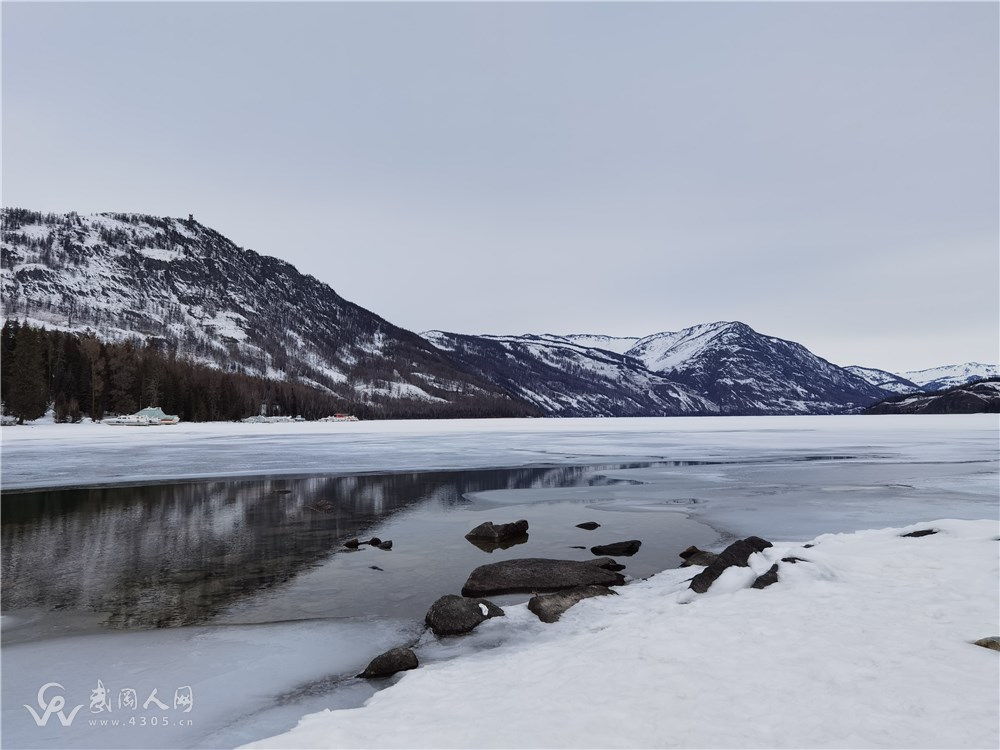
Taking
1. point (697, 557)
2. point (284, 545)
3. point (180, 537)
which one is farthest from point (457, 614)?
point (180, 537)

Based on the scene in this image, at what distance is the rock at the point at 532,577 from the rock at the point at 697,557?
1.95 m

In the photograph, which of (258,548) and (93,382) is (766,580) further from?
(93,382)

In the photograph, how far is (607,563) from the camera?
1378 centimetres

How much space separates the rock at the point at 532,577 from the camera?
1231cm

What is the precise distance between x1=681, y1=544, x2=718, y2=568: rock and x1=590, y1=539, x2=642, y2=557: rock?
4.63 feet

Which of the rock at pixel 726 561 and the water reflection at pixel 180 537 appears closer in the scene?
the rock at pixel 726 561

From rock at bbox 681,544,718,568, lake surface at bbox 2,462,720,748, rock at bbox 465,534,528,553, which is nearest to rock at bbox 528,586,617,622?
lake surface at bbox 2,462,720,748

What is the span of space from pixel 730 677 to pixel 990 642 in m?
3.49

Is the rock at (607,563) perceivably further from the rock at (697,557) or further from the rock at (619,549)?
the rock at (697,557)

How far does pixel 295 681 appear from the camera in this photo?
8.06m

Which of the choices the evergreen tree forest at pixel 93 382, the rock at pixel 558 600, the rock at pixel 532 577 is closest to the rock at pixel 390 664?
the rock at pixel 558 600

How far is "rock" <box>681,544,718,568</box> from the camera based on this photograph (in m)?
13.5

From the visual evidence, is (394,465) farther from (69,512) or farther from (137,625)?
(137,625)

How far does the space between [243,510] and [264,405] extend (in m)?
149
